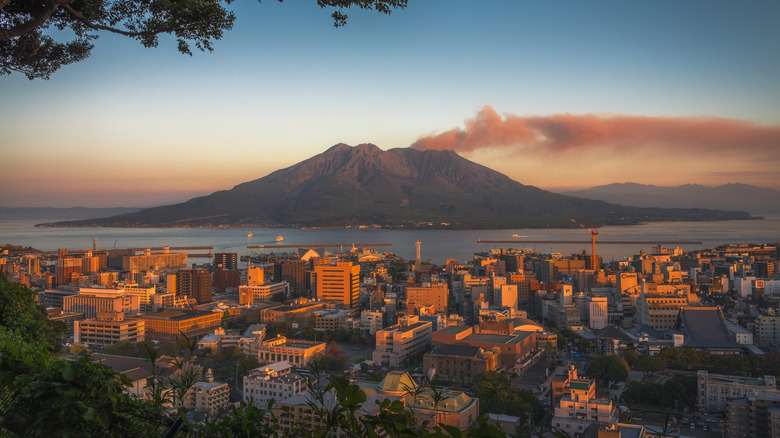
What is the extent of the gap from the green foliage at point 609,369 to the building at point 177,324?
5.99 m

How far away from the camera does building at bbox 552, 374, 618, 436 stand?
522 centimetres

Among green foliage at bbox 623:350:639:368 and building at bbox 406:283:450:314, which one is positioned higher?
building at bbox 406:283:450:314

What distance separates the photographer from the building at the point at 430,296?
12773 mm

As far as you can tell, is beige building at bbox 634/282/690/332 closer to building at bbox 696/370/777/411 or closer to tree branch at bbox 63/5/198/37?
building at bbox 696/370/777/411

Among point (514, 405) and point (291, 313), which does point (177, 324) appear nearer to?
point (291, 313)

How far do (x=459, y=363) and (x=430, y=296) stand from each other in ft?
16.9

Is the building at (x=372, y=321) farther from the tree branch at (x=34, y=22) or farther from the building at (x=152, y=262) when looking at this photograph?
the building at (x=152, y=262)

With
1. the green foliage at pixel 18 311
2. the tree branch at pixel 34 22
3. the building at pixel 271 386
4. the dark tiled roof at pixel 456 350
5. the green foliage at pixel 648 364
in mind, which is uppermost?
the tree branch at pixel 34 22

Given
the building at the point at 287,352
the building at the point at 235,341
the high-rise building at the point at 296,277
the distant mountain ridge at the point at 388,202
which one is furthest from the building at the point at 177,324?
the distant mountain ridge at the point at 388,202

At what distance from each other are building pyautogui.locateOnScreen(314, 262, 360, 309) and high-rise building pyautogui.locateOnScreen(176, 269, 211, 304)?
8.81ft

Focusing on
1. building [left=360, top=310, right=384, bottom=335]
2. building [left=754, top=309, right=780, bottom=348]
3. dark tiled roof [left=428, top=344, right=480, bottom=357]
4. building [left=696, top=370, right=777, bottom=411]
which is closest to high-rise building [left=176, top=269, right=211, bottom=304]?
building [left=360, top=310, right=384, bottom=335]

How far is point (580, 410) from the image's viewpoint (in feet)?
17.7

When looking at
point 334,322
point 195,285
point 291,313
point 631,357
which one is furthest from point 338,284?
point 631,357

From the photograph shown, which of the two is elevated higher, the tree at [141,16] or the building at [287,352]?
the tree at [141,16]
